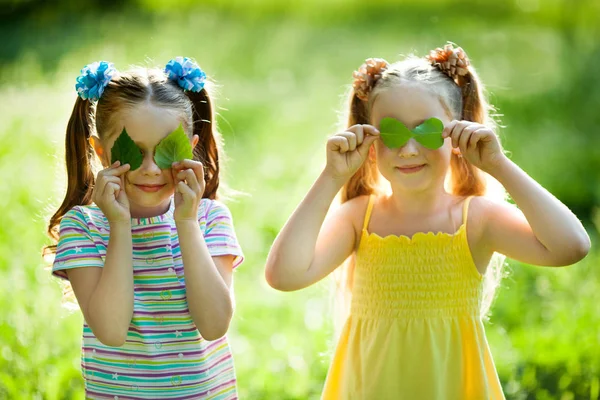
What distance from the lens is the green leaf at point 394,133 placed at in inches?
106

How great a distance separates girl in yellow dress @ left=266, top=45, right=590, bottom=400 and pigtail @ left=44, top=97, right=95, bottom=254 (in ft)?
2.32

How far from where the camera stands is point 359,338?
288cm

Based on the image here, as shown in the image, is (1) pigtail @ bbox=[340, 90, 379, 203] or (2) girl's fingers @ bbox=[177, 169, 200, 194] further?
(1) pigtail @ bbox=[340, 90, 379, 203]

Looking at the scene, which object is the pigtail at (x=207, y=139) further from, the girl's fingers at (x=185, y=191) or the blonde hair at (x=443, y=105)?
the blonde hair at (x=443, y=105)

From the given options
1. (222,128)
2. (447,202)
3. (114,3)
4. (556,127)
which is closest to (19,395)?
(447,202)

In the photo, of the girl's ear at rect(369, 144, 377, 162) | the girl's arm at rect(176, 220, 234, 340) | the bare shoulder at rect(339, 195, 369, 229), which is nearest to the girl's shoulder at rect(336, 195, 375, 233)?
the bare shoulder at rect(339, 195, 369, 229)

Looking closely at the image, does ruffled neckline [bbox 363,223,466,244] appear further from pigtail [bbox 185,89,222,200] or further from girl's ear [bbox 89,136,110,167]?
girl's ear [bbox 89,136,110,167]

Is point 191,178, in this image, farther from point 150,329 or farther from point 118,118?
point 150,329

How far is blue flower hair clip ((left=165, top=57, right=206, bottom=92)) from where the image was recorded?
9.38ft

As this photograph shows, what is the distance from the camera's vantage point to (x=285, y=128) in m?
8.66

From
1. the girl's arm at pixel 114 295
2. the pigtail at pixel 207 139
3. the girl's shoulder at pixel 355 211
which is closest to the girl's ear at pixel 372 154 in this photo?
the girl's shoulder at pixel 355 211

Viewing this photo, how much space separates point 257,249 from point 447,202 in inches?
128

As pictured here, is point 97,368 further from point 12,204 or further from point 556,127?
point 556,127

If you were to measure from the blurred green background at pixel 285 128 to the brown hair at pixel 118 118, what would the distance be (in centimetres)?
22
